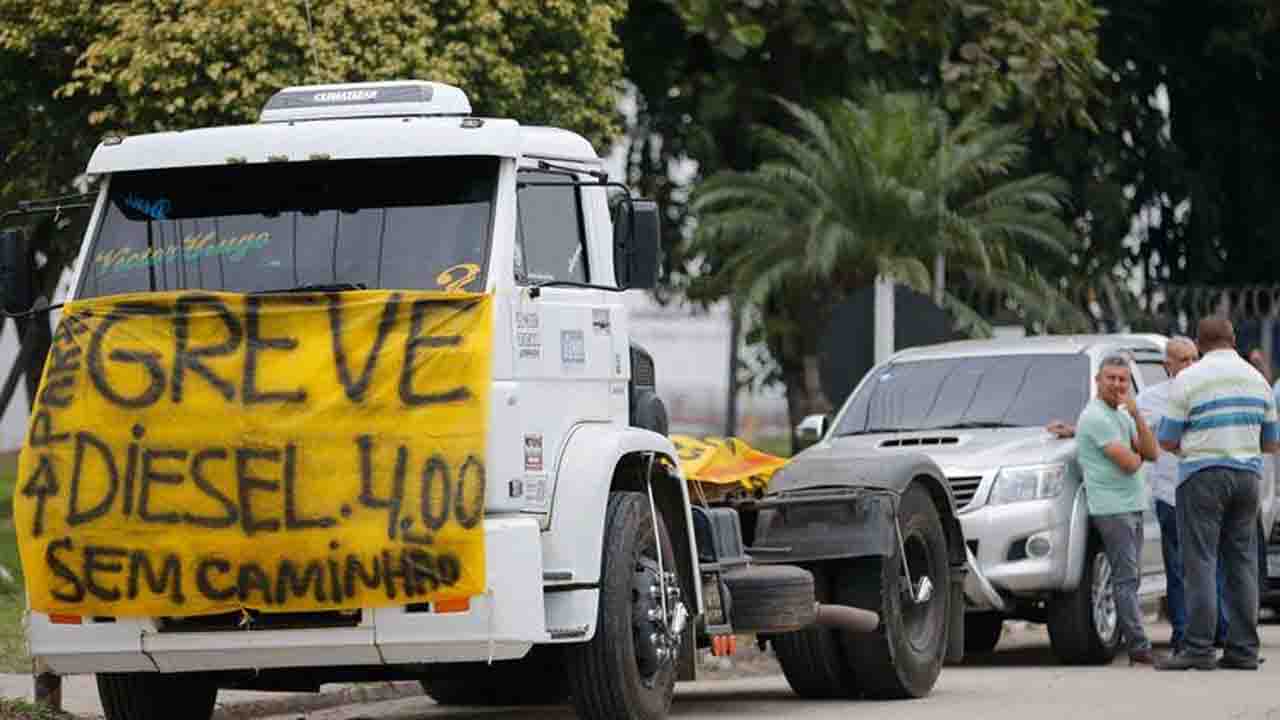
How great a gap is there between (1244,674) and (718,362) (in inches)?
1854

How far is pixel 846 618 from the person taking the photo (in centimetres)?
1364

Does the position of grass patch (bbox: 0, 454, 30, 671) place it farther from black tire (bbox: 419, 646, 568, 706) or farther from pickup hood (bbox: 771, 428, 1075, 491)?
pickup hood (bbox: 771, 428, 1075, 491)

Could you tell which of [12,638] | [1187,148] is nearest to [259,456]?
[12,638]

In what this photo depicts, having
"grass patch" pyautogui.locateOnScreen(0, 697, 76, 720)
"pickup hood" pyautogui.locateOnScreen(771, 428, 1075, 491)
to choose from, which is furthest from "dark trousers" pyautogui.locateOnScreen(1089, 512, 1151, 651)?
"grass patch" pyautogui.locateOnScreen(0, 697, 76, 720)

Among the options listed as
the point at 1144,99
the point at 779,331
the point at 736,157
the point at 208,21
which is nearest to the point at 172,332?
the point at 208,21

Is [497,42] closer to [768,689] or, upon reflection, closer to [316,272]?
[768,689]

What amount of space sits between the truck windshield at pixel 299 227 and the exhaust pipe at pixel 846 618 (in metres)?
3.39

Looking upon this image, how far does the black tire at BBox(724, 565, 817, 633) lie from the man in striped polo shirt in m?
3.71

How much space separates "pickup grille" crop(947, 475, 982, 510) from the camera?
54.1 feet

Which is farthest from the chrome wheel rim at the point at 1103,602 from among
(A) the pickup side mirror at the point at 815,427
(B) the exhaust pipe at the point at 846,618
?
(B) the exhaust pipe at the point at 846,618

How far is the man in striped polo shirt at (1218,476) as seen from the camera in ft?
51.5

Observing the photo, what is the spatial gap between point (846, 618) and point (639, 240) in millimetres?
2909

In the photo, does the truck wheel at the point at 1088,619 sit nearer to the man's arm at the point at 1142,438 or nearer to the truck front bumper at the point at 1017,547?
the truck front bumper at the point at 1017,547

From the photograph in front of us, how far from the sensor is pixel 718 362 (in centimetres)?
6266
